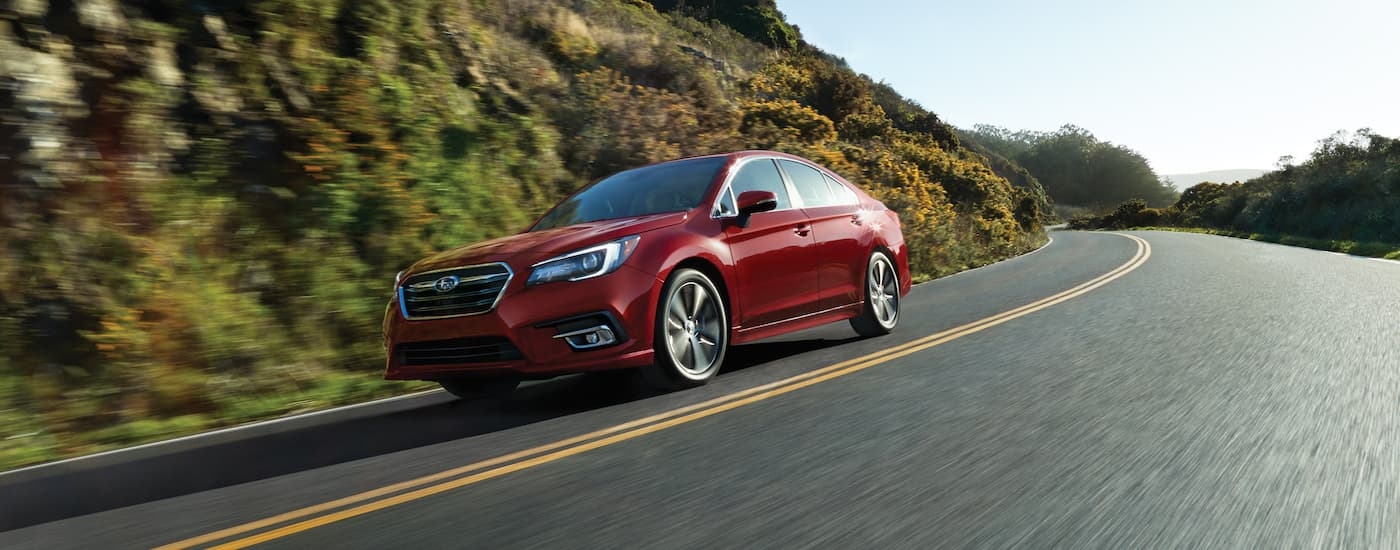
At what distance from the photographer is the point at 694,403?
6.02m

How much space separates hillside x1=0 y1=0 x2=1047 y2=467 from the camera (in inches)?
284

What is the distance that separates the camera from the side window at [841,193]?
879cm

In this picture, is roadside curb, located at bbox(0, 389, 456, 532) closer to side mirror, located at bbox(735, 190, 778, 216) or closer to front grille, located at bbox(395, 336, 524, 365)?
front grille, located at bbox(395, 336, 524, 365)

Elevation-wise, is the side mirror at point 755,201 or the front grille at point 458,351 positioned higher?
the side mirror at point 755,201

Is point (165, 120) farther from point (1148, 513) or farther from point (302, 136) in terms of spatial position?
point (1148, 513)

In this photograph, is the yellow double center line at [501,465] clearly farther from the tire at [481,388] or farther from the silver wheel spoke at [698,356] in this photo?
the tire at [481,388]

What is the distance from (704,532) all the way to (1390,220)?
40.5 metres

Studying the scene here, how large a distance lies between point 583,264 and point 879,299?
3.69 metres

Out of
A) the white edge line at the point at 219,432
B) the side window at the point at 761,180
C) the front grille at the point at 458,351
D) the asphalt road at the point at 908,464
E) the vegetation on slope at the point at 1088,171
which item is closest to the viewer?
the asphalt road at the point at 908,464

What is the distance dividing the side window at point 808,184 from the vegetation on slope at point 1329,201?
2223 cm

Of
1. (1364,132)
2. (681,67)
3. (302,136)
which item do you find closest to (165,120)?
(302,136)

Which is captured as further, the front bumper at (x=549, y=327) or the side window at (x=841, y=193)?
the side window at (x=841, y=193)

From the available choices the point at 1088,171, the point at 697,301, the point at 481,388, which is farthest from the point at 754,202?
the point at 1088,171

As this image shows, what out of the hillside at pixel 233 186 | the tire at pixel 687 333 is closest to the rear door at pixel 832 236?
the tire at pixel 687 333
